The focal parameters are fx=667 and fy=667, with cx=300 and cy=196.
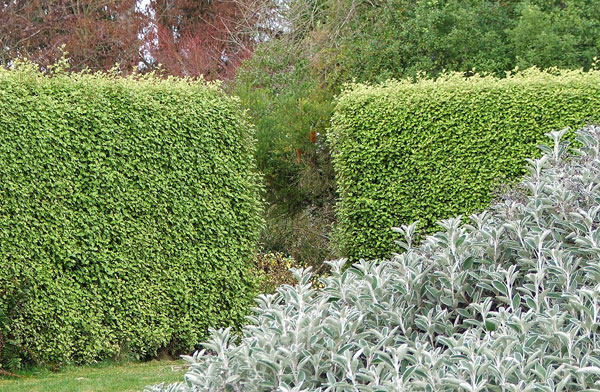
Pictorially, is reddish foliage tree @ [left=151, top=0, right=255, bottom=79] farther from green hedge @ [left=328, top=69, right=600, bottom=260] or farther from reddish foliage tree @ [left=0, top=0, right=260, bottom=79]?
green hedge @ [left=328, top=69, right=600, bottom=260]

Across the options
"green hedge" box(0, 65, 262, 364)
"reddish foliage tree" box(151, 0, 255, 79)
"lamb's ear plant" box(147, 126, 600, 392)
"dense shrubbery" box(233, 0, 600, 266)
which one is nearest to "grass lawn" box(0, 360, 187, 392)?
"green hedge" box(0, 65, 262, 364)

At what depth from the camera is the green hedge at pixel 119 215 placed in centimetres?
675

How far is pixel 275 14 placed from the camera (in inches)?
578

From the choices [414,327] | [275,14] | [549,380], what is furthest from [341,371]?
[275,14]

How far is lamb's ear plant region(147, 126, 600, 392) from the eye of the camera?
1729 millimetres

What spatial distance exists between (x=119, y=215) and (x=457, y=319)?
5700 millimetres

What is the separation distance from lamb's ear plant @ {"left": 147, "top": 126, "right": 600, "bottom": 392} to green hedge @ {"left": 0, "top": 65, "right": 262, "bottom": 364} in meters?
5.09

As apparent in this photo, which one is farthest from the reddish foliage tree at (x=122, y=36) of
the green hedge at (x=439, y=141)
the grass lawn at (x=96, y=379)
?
the grass lawn at (x=96, y=379)

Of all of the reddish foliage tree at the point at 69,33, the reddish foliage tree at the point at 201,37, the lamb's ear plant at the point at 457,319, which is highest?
the reddish foliage tree at the point at 69,33

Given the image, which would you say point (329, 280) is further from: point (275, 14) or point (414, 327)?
point (275, 14)

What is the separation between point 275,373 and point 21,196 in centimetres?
558

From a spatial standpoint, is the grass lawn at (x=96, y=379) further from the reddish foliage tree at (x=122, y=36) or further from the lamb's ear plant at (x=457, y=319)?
the reddish foliage tree at (x=122, y=36)

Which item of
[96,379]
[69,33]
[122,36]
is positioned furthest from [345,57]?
[69,33]

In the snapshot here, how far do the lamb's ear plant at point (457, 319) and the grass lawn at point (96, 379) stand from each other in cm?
401
